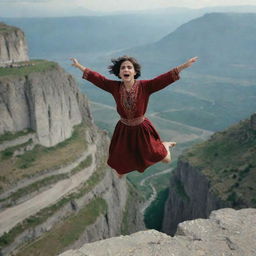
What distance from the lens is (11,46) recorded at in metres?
64.7

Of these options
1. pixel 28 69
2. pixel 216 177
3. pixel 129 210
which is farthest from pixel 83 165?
pixel 216 177

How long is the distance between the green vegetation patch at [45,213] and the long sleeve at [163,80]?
1444 inches

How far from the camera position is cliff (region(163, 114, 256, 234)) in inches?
1834

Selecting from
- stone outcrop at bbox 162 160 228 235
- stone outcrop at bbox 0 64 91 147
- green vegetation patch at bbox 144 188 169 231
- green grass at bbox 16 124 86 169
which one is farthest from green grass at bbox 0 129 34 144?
green vegetation patch at bbox 144 188 169 231

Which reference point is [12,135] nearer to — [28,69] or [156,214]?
[28,69]

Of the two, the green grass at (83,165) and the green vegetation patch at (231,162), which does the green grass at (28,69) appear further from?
the green vegetation patch at (231,162)

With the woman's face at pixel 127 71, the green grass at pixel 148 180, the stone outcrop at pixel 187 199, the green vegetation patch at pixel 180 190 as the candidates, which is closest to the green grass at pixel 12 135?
the stone outcrop at pixel 187 199

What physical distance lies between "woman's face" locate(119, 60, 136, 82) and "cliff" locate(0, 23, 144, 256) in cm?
3640

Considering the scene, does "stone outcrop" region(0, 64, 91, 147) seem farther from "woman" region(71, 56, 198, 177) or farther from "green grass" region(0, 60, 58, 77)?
"woman" region(71, 56, 198, 177)

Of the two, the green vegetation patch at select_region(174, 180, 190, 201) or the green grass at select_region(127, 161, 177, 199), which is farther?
the green grass at select_region(127, 161, 177, 199)

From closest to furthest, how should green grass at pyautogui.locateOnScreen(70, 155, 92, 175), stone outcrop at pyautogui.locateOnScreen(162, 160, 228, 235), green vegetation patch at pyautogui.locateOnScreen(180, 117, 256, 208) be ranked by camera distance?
green vegetation patch at pyautogui.locateOnScreen(180, 117, 256, 208), stone outcrop at pyautogui.locateOnScreen(162, 160, 228, 235), green grass at pyautogui.locateOnScreen(70, 155, 92, 175)

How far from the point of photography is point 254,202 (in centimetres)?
4181

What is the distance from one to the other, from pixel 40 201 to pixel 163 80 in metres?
40.1

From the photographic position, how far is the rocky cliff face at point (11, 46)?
63.1 meters
